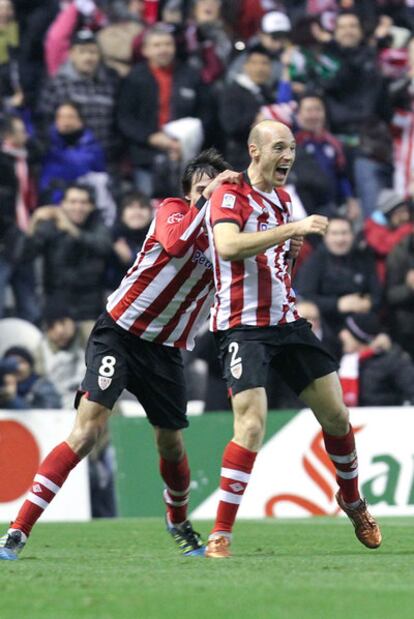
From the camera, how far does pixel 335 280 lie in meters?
14.6

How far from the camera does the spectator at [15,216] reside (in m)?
14.4

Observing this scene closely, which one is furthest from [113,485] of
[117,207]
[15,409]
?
[117,207]

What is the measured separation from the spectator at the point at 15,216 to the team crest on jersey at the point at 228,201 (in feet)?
22.3

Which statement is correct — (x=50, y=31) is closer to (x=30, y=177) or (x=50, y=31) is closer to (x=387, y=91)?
(x=30, y=177)

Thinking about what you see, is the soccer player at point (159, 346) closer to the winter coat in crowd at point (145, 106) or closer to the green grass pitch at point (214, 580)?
the green grass pitch at point (214, 580)

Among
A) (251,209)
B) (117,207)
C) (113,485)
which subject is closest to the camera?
(251,209)

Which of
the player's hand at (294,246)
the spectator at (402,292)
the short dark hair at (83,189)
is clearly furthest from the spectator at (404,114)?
the player's hand at (294,246)

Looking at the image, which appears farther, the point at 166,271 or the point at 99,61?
the point at 99,61

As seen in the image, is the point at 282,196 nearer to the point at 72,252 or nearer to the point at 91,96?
the point at 72,252

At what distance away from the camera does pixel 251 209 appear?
26.0 ft

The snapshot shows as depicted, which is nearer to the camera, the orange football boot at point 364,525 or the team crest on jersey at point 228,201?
the team crest on jersey at point 228,201

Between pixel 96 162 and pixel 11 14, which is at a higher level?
pixel 11 14

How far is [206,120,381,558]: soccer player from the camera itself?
25.4ft

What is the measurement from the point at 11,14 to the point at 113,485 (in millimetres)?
5354
